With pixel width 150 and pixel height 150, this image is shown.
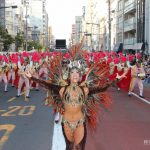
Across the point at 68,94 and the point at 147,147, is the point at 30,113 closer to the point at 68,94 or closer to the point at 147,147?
the point at 147,147

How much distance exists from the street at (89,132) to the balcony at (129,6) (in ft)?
176

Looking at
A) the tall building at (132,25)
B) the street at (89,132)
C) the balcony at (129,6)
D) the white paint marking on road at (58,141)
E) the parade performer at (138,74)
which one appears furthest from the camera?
the balcony at (129,6)

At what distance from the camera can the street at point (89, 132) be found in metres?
8.38

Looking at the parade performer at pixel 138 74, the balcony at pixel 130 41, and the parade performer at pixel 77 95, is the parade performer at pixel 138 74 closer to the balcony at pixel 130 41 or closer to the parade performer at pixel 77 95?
the parade performer at pixel 77 95

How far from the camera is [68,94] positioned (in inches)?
233

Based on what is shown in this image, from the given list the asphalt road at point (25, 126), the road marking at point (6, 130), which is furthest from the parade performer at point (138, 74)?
the road marking at point (6, 130)

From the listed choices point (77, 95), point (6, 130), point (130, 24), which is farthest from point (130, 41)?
point (77, 95)

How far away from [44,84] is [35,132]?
395 centimetres

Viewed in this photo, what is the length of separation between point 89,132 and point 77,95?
4151 millimetres

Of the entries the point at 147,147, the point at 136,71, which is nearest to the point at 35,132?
the point at 147,147

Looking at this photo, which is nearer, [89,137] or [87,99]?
[87,99]

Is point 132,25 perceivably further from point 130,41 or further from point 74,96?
point 74,96

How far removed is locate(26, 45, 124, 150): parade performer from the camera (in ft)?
19.1

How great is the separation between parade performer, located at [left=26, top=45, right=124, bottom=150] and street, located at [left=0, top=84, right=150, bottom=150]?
2127 mm
